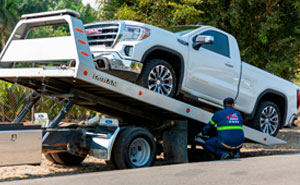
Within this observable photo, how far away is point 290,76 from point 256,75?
8799mm

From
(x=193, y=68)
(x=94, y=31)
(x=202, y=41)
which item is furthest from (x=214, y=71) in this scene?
(x=94, y=31)

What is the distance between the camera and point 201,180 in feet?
20.0

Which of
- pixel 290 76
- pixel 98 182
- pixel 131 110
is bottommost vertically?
pixel 98 182

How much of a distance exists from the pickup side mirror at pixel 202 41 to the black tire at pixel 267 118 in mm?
2412

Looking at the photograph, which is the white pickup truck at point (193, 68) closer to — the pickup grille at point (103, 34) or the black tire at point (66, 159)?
the pickup grille at point (103, 34)

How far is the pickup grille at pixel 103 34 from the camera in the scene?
294 inches

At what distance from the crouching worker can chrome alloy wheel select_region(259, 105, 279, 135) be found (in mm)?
1548

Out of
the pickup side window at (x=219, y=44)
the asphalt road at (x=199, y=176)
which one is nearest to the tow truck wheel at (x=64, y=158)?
the asphalt road at (x=199, y=176)

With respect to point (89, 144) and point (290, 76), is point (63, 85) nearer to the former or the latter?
point (89, 144)

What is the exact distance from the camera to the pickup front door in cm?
830

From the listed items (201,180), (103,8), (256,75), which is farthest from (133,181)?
(103,8)

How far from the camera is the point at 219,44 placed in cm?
897

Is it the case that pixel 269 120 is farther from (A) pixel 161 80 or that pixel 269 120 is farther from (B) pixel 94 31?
(B) pixel 94 31

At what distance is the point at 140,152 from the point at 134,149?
0.12 m
